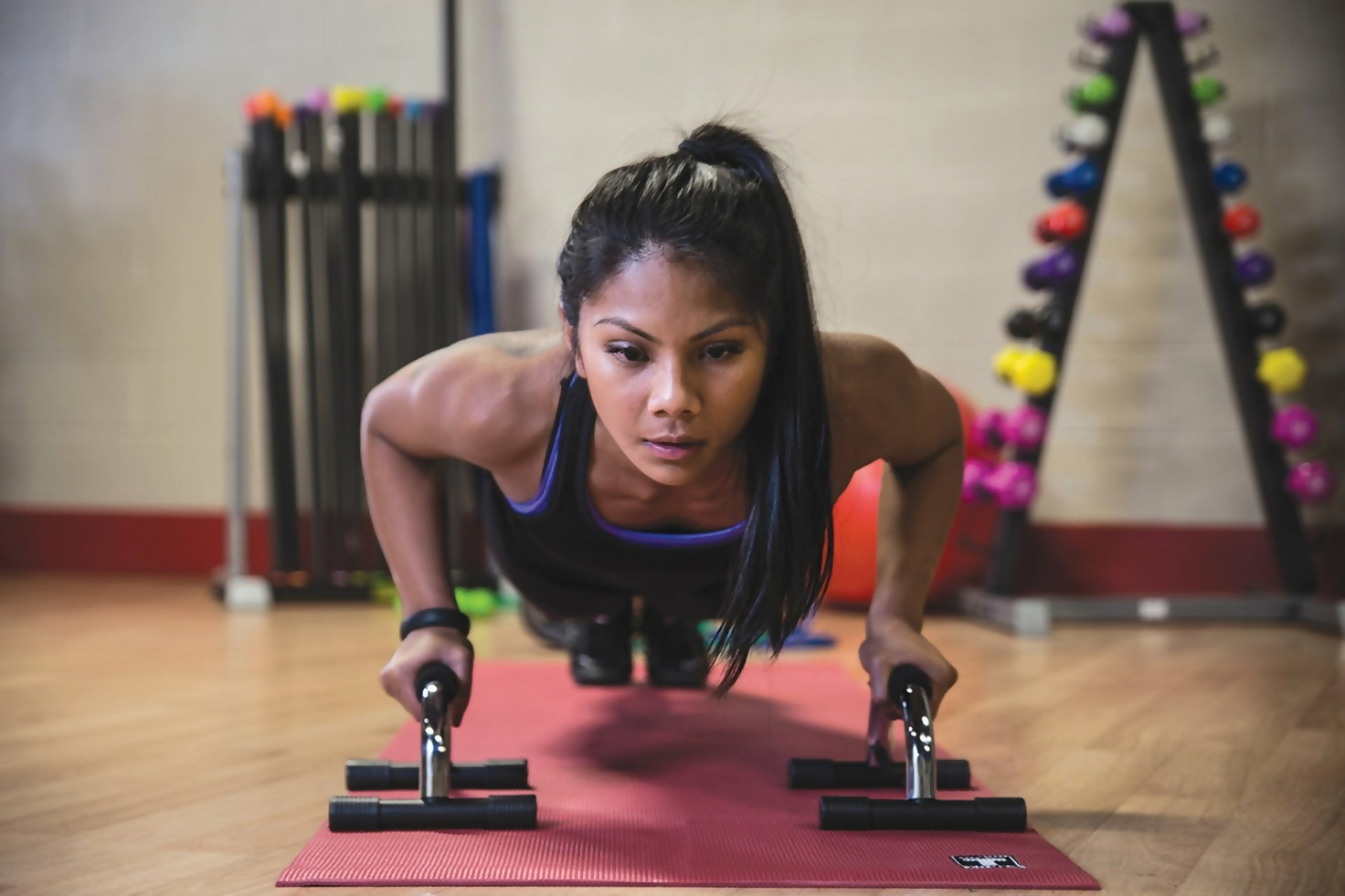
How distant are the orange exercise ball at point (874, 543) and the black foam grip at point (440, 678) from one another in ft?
5.52

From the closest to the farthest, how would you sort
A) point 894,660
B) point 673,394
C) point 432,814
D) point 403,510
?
point 673,394 < point 432,814 < point 894,660 < point 403,510

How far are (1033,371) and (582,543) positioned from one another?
1702 mm

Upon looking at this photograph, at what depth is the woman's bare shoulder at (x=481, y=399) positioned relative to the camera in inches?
57.7

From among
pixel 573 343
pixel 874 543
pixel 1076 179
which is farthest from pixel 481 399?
pixel 1076 179

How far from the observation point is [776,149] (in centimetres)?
349

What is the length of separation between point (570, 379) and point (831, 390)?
0.29 m

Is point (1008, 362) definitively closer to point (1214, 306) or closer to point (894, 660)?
point (1214, 306)

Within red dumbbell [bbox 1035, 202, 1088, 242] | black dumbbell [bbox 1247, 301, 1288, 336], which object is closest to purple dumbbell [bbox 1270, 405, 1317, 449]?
black dumbbell [bbox 1247, 301, 1288, 336]

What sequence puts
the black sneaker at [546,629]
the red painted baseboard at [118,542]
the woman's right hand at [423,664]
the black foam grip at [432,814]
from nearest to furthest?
the black foam grip at [432,814] → the woman's right hand at [423,664] → the black sneaker at [546,629] → the red painted baseboard at [118,542]

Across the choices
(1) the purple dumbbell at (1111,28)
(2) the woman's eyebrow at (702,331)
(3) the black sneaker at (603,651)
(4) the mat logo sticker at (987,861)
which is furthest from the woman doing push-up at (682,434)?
(1) the purple dumbbell at (1111,28)

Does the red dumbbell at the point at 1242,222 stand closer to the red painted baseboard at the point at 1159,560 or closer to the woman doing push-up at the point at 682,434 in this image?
the red painted baseboard at the point at 1159,560

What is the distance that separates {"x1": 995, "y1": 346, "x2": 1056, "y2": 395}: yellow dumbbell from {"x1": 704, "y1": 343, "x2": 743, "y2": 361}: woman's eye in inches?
75.4

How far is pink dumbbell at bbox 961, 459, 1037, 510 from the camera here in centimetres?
303

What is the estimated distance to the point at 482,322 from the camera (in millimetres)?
3518
